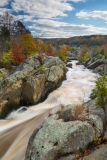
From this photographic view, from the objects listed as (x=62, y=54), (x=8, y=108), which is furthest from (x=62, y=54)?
(x=8, y=108)

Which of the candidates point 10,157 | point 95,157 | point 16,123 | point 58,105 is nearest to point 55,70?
point 58,105

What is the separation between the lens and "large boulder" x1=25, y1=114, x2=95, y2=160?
26.4ft

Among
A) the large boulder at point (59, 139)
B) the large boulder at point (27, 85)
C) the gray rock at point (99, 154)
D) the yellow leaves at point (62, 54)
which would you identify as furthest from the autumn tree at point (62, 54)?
the gray rock at point (99, 154)

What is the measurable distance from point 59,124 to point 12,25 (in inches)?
2281

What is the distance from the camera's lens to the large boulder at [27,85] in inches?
637

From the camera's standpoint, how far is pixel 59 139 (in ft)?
28.0

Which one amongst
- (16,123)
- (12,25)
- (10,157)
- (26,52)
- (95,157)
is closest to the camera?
(95,157)

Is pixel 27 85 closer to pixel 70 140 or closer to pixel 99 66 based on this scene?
pixel 70 140

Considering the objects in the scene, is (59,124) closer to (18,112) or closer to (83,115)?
(83,115)

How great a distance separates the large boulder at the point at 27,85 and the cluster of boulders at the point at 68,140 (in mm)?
7547

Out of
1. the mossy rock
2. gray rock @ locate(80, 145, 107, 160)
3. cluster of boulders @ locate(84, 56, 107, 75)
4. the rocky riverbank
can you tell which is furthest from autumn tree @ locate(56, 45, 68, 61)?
gray rock @ locate(80, 145, 107, 160)

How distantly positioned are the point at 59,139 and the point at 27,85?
10103 millimetres

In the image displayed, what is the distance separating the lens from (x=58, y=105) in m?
17.4

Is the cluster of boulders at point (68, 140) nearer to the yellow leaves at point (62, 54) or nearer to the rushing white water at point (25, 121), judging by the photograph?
the rushing white water at point (25, 121)
